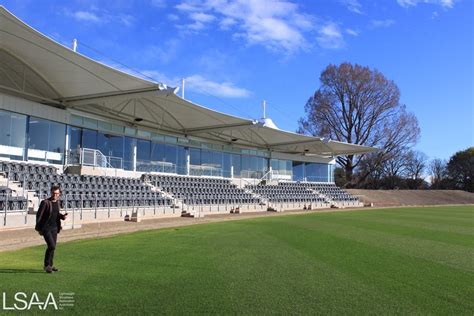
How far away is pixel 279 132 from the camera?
36.3 m

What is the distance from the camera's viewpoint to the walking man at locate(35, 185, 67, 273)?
23.9ft

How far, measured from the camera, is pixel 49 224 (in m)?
7.47

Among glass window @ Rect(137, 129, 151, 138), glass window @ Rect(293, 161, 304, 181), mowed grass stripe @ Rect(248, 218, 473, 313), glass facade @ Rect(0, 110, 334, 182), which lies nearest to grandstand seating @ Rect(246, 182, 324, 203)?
glass facade @ Rect(0, 110, 334, 182)

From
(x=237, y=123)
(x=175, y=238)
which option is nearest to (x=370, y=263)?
(x=175, y=238)

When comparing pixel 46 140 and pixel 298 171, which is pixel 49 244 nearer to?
pixel 46 140

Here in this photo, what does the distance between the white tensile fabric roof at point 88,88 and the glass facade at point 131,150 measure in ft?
3.27

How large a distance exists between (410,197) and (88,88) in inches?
1771

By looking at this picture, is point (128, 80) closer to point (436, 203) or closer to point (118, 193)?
point (118, 193)

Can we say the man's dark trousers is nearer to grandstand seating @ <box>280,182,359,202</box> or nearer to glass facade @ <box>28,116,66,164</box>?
glass facade @ <box>28,116,66,164</box>

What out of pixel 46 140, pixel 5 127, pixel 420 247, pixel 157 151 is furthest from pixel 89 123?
pixel 420 247

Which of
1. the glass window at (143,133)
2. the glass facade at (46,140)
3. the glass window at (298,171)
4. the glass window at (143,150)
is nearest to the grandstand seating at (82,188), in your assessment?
the glass facade at (46,140)

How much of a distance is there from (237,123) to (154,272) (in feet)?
76.7

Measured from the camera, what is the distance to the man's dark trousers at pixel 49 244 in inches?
286

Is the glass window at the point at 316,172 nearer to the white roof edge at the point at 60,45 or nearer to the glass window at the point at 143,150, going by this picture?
the glass window at the point at 143,150
